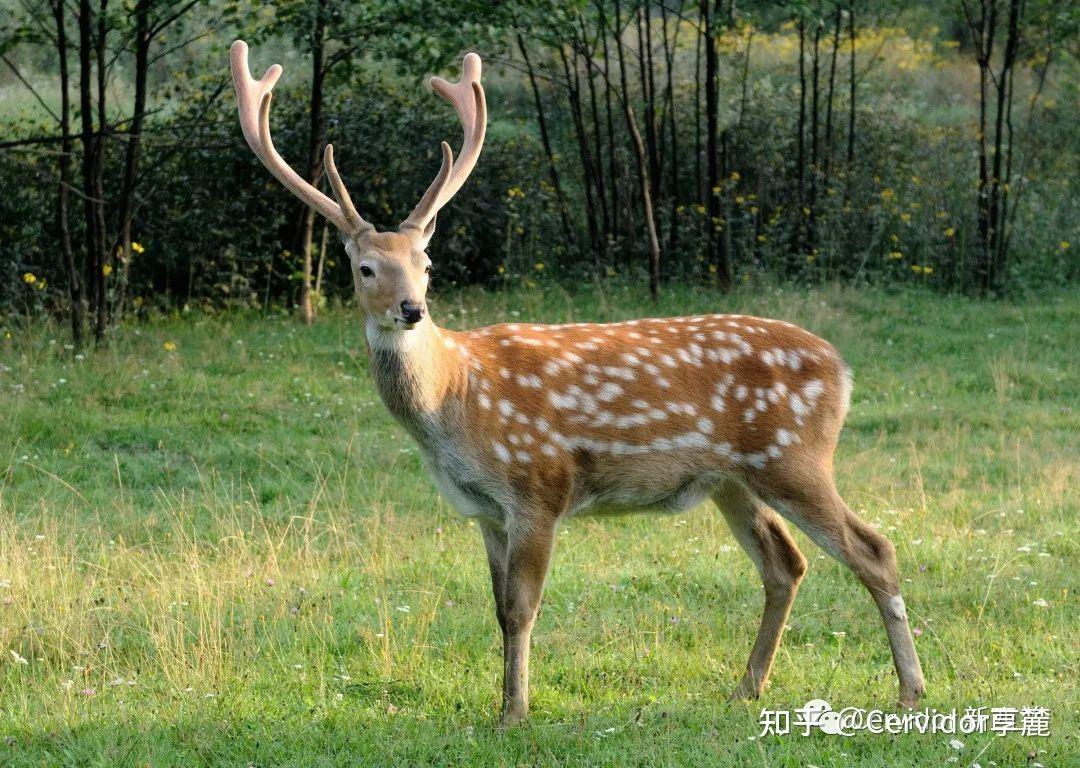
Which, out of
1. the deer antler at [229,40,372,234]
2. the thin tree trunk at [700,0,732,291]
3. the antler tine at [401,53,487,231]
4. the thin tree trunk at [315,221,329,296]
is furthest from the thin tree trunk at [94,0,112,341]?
the antler tine at [401,53,487,231]

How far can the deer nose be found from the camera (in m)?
4.41

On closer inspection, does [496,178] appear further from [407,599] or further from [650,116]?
[407,599]

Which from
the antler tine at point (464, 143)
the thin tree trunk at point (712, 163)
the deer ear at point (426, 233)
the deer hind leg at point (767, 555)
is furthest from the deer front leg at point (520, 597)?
the thin tree trunk at point (712, 163)

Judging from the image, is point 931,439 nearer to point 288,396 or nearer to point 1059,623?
point 1059,623

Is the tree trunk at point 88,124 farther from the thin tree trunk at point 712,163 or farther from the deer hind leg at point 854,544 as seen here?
the deer hind leg at point 854,544

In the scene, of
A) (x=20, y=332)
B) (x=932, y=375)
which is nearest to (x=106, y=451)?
(x=20, y=332)

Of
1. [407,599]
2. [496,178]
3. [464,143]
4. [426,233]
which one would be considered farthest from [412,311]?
[496,178]

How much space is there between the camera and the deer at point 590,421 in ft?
15.3

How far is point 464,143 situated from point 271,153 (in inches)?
26.4

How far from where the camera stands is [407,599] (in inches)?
231

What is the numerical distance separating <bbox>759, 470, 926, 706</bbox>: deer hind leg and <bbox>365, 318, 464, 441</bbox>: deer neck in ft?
3.75

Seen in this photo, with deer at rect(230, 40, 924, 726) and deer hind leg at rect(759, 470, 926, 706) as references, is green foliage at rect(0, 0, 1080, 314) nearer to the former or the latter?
deer at rect(230, 40, 924, 726)

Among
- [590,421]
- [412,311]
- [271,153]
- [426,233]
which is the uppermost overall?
[271,153]

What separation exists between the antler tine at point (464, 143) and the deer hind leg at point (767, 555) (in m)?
1.37
